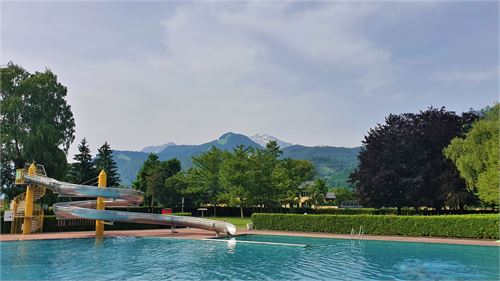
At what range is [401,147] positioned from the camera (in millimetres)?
47688

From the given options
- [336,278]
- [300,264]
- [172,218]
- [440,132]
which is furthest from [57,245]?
[440,132]

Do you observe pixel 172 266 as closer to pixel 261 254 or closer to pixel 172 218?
pixel 261 254

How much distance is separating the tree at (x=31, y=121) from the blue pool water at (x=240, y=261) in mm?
15616

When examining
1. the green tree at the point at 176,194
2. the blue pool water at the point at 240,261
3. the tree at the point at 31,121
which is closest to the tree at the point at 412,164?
the blue pool water at the point at 240,261

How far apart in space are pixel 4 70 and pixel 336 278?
133ft

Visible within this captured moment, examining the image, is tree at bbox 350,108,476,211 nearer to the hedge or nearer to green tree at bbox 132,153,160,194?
the hedge

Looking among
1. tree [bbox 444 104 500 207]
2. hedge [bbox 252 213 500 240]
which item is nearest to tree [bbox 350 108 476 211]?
tree [bbox 444 104 500 207]

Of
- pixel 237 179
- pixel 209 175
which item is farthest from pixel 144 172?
pixel 237 179

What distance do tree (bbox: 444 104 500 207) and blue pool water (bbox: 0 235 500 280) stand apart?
33.6 feet

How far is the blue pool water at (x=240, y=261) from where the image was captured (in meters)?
15.6

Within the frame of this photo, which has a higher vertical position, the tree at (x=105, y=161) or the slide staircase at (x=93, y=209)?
the tree at (x=105, y=161)

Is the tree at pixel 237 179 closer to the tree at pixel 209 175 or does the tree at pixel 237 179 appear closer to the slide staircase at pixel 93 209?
the tree at pixel 209 175

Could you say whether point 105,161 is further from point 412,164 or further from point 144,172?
point 412,164

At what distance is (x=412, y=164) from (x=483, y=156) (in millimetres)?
11711
